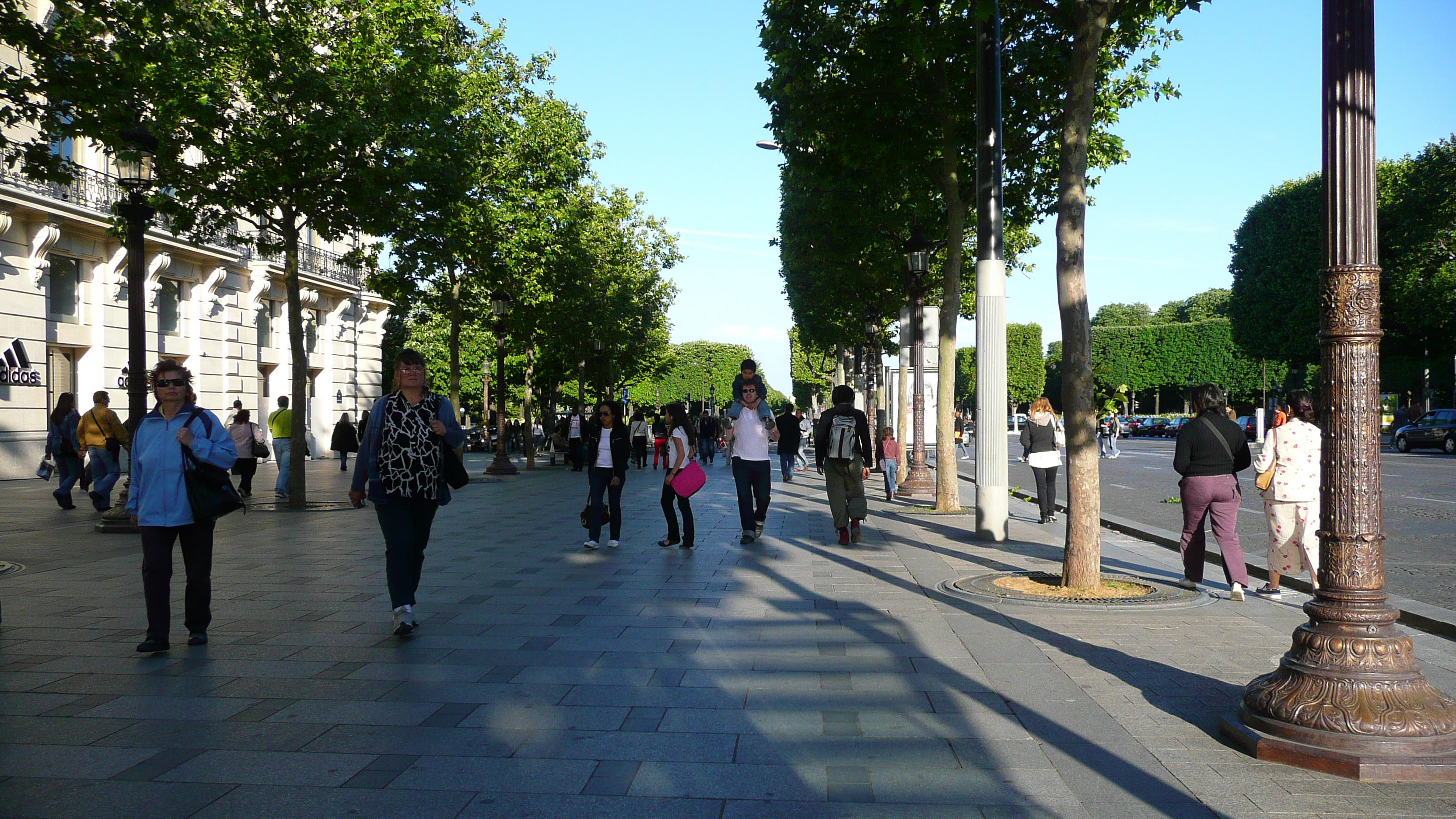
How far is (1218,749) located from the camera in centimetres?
460

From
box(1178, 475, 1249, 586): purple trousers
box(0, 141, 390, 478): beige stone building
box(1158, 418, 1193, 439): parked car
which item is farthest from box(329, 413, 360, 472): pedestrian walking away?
box(1158, 418, 1193, 439): parked car

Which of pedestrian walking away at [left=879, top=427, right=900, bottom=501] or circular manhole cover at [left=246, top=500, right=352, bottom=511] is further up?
pedestrian walking away at [left=879, top=427, right=900, bottom=501]

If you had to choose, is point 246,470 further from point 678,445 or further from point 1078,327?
point 1078,327

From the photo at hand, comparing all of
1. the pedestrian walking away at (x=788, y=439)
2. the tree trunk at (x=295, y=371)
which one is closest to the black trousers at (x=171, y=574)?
the tree trunk at (x=295, y=371)

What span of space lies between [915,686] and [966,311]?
1363 inches

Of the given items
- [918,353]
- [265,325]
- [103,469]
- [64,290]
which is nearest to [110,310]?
[64,290]

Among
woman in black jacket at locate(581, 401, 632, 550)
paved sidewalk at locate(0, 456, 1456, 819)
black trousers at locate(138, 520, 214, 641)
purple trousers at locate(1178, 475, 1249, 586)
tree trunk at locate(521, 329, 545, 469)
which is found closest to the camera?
paved sidewalk at locate(0, 456, 1456, 819)

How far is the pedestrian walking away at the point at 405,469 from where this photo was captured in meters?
7.06

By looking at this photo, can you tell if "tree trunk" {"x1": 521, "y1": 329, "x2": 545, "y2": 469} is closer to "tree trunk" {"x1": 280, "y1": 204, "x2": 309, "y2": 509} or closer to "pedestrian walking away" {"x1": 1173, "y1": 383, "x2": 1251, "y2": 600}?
"tree trunk" {"x1": 280, "y1": 204, "x2": 309, "y2": 509}

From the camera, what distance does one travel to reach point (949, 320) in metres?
16.6

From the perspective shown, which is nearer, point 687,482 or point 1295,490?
point 1295,490

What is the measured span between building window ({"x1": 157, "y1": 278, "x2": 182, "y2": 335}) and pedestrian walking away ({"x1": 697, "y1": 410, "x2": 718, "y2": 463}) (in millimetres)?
15667

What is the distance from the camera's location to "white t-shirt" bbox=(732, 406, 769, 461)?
12.5 metres

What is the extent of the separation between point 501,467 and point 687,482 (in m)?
17.5
